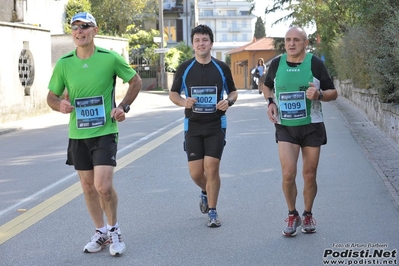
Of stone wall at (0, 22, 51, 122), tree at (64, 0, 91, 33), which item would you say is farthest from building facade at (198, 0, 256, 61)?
stone wall at (0, 22, 51, 122)

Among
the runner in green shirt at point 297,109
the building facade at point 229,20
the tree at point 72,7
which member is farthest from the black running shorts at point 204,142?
the building facade at point 229,20

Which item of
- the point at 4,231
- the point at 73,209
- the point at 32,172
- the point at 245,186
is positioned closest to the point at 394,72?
the point at 245,186

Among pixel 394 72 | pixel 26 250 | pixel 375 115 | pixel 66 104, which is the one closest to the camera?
pixel 66 104

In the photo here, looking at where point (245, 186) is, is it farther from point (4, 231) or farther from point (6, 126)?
point (6, 126)

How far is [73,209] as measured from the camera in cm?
809

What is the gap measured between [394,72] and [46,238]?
9.74 m

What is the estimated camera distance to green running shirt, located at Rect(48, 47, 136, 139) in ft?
19.7

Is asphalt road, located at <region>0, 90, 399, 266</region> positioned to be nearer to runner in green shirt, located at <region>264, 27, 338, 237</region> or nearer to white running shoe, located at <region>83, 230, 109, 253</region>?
white running shoe, located at <region>83, 230, 109, 253</region>

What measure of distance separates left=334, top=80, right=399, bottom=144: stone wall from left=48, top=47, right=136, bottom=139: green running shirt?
354 inches

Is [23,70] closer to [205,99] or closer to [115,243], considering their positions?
[205,99]

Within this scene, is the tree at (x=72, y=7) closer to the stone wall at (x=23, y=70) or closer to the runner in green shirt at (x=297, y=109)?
the stone wall at (x=23, y=70)

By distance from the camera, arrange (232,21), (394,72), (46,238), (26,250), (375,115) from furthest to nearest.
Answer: (232,21)
(375,115)
(394,72)
(46,238)
(26,250)

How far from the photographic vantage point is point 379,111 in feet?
56.1

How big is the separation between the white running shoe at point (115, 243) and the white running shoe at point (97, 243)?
147mm
